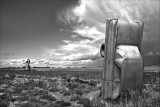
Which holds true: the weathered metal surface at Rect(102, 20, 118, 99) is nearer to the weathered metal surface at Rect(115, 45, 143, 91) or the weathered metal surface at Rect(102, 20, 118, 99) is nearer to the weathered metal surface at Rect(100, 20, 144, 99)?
the weathered metal surface at Rect(100, 20, 144, 99)

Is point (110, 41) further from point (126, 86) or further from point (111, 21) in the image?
point (126, 86)

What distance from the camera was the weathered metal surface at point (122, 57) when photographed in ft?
30.6

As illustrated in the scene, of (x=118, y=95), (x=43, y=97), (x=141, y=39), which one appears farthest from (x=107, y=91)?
(x=43, y=97)

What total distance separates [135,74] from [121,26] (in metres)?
2.48

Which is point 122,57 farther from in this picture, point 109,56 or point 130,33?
point 130,33

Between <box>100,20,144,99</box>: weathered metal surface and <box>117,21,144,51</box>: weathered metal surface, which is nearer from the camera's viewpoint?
<box>100,20,144,99</box>: weathered metal surface

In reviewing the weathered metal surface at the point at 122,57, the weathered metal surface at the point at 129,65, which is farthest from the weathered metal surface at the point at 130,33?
the weathered metal surface at the point at 129,65

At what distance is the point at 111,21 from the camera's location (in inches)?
380

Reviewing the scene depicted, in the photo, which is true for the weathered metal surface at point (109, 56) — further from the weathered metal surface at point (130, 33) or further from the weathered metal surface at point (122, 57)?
the weathered metal surface at point (130, 33)

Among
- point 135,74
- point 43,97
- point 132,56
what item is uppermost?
point 132,56

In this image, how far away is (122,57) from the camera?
30.4 feet

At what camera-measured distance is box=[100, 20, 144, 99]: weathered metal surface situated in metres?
9.34

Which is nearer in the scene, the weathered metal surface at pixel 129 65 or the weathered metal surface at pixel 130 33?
the weathered metal surface at pixel 129 65

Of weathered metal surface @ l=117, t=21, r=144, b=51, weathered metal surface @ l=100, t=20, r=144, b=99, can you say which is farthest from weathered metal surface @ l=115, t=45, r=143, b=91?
weathered metal surface @ l=117, t=21, r=144, b=51
